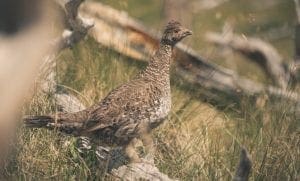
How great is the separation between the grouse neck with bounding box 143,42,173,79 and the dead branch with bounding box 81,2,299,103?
1593 millimetres

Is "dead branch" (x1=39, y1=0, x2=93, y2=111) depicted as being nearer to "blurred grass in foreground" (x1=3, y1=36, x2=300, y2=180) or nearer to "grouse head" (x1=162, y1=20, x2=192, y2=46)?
"blurred grass in foreground" (x1=3, y1=36, x2=300, y2=180)

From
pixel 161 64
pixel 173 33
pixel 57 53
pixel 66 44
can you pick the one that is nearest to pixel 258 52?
pixel 57 53

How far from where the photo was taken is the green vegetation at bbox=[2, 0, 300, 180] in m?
6.51


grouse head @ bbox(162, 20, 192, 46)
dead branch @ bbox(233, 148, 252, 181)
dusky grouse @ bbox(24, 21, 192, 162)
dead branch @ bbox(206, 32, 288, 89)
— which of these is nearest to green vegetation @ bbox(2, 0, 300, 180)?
dusky grouse @ bbox(24, 21, 192, 162)

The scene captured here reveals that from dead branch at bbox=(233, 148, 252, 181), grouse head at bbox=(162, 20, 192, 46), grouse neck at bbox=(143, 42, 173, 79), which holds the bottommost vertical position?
dead branch at bbox=(233, 148, 252, 181)

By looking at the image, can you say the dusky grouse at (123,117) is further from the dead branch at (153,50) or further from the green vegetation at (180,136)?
the dead branch at (153,50)

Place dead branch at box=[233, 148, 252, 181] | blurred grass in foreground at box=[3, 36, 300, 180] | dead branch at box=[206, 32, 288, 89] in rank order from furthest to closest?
1. dead branch at box=[206, 32, 288, 89]
2. blurred grass in foreground at box=[3, 36, 300, 180]
3. dead branch at box=[233, 148, 252, 181]

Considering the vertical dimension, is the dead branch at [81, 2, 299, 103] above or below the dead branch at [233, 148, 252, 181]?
above

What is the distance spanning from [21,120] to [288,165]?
6.71 ft

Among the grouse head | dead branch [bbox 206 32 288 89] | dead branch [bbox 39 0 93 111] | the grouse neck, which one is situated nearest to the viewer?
the grouse neck

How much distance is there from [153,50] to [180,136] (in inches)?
82.2

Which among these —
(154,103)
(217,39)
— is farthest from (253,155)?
(217,39)

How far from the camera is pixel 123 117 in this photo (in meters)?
6.62

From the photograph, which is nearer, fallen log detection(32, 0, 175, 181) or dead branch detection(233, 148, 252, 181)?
dead branch detection(233, 148, 252, 181)
